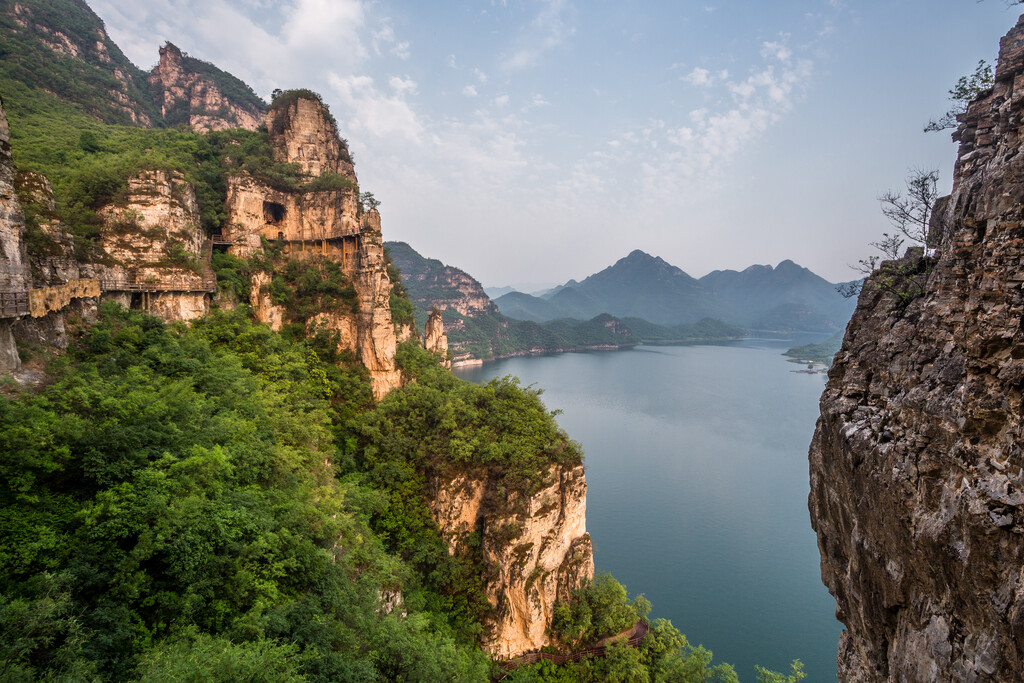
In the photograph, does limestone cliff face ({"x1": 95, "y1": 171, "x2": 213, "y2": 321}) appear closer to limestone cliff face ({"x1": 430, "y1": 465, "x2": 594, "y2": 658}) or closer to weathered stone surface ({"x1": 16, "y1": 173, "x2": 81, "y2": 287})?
weathered stone surface ({"x1": 16, "y1": 173, "x2": 81, "y2": 287})

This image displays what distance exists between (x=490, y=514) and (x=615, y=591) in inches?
229

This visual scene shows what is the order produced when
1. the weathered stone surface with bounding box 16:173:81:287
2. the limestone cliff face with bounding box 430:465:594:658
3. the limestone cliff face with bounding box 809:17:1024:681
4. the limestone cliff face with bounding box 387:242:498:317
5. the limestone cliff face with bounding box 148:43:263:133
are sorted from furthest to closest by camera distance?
the limestone cliff face with bounding box 387:242:498:317 < the limestone cliff face with bounding box 148:43:263:133 < the limestone cliff face with bounding box 430:465:594:658 < the weathered stone surface with bounding box 16:173:81:287 < the limestone cliff face with bounding box 809:17:1024:681

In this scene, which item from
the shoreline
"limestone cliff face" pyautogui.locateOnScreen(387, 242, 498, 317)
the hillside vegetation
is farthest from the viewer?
"limestone cliff face" pyautogui.locateOnScreen(387, 242, 498, 317)

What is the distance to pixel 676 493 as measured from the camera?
31.2m

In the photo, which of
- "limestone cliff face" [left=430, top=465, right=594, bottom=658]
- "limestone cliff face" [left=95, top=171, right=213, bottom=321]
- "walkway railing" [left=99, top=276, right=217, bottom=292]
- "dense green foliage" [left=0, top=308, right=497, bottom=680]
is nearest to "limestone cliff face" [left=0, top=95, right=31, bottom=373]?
"dense green foliage" [left=0, top=308, right=497, bottom=680]

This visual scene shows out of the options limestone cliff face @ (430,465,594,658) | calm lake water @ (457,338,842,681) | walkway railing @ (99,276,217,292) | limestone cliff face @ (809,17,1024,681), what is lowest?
calm lake water @ (457,338,842,681)

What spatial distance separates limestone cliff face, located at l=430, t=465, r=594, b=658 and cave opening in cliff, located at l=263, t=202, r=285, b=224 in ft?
54.1

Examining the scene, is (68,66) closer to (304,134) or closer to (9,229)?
(304,134)

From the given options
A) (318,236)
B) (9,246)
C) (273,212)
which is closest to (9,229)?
(9,246)

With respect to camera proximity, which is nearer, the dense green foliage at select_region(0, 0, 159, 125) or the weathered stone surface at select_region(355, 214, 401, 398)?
the weathered stone surface at select_region(355, 214, 401, 398)

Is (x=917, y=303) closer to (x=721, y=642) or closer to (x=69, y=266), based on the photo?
(x=721, y=642)

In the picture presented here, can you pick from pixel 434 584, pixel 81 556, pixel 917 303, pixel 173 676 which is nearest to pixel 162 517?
pixel 81 556

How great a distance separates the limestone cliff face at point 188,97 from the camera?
41.2m

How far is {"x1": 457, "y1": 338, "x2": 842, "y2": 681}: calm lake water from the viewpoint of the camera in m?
20.0
